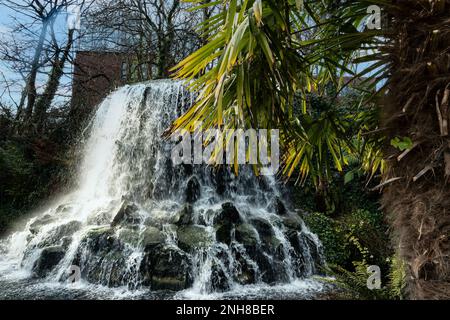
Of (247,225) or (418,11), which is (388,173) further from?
(247,225)

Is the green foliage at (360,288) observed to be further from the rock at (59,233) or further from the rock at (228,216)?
the rock at (59,233)

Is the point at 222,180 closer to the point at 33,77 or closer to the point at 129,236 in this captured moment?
the point at 129,236

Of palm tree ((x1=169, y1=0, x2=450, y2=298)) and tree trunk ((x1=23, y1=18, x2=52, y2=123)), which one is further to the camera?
tree trunk ((x1=23, y1=18, x2=52, y2=123))

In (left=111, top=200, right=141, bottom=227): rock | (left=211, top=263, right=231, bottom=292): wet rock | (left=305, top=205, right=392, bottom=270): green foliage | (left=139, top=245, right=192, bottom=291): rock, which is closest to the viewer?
(left=139, top=245, right=192, bottom=291): rock

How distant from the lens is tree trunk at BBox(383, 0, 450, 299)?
4.73 feet

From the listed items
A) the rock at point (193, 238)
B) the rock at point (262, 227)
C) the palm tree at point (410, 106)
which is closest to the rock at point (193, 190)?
the rock at point (193, 238)

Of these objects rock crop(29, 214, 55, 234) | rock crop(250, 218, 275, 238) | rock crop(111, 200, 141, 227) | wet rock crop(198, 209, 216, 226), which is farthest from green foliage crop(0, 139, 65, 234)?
rock crop(250, 218, 275, 238)

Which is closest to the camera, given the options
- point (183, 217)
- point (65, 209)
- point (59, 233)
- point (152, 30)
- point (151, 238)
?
point (151, 238)

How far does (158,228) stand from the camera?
5895mm

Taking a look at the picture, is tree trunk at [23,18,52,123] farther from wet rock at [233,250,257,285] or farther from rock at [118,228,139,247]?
wet rock at [233,250,257,285]

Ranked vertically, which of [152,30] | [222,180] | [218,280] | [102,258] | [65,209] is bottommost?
[218,280]

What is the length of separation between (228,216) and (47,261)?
3454mm

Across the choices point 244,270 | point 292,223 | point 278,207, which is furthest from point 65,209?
point 292,223

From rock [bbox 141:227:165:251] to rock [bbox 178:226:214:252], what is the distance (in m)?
0.36
